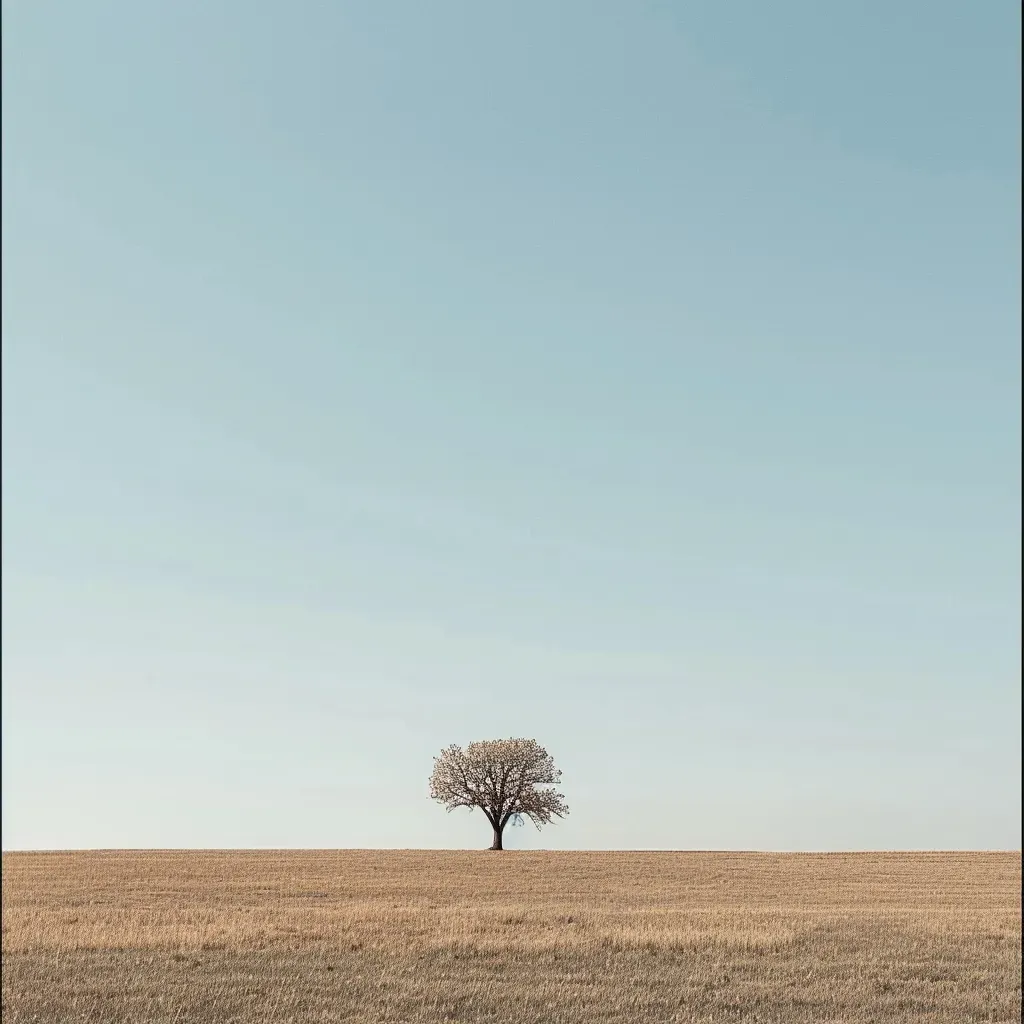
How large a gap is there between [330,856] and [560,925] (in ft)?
130

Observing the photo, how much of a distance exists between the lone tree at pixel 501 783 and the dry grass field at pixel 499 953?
1493 inches

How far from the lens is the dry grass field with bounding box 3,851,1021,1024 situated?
65.0ft

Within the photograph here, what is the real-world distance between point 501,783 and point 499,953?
64536mm

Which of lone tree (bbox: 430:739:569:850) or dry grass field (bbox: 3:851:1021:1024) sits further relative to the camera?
lone tree (bbox: 430:739:569:850)

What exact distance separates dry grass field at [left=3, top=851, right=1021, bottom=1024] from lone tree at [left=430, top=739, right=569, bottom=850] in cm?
3792

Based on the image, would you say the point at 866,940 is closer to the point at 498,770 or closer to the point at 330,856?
the point at 330,856

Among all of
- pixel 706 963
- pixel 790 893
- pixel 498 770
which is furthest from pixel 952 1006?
pixel 498 770

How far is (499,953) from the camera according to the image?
25.6 m

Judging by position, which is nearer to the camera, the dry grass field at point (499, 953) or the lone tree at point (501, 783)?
the dry grass field at point (499, 953)

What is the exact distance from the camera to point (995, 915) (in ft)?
124

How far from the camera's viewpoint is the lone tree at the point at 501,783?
88688 mm

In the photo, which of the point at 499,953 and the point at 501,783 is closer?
the point at 499,953

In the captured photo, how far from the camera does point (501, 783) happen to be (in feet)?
292

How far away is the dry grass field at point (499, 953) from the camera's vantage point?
19797 millimetres
